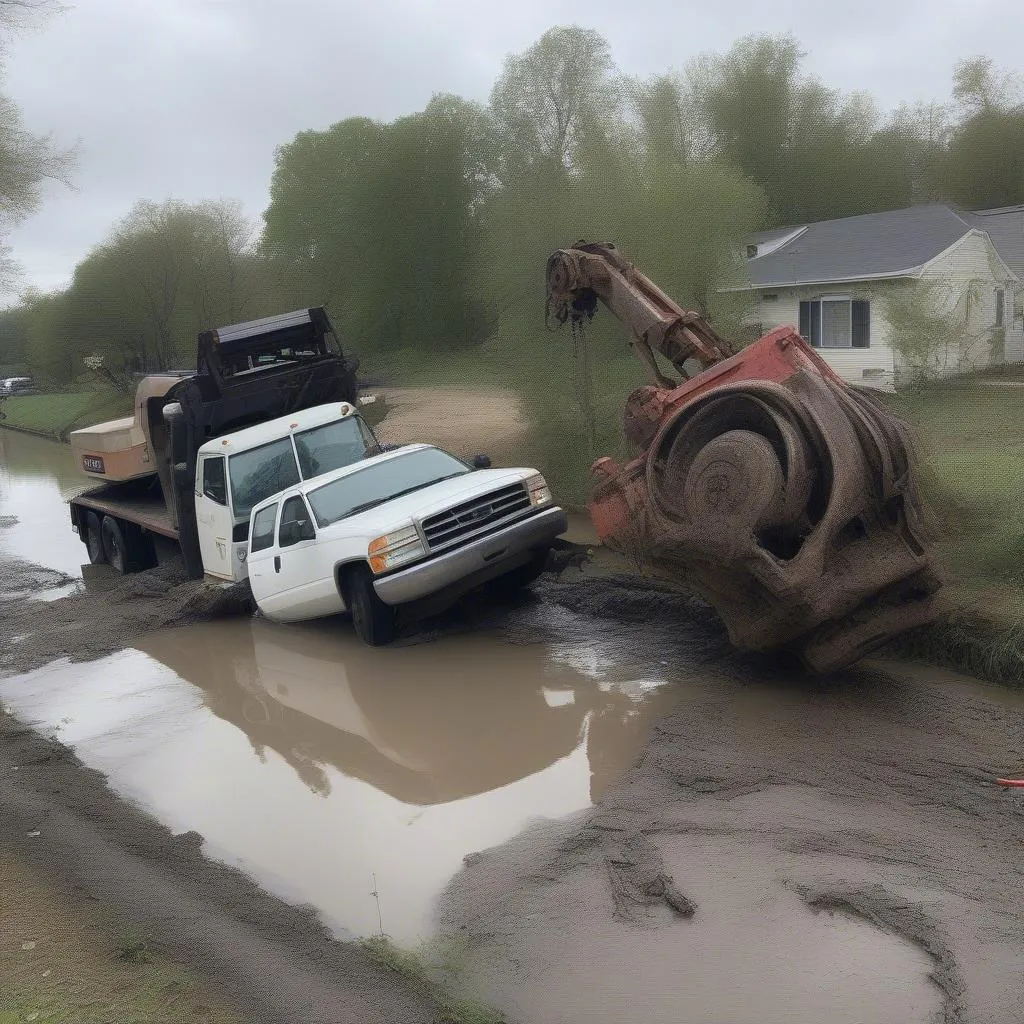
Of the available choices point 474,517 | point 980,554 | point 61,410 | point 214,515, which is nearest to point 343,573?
point 474,517

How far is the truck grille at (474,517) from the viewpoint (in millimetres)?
10047

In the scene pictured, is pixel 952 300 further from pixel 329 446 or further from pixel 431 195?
pixel 431 195

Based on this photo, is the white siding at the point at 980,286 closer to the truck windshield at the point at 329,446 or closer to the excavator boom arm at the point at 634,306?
the excavator boom arm at the point at 634,306

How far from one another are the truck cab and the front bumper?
2.84 meters

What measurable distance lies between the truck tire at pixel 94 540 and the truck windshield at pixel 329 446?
607 cm

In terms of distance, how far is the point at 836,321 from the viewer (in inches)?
1004

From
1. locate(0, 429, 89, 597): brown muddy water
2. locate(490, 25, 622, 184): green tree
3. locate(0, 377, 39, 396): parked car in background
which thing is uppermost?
locate(490, 25, 622, 184): green tree

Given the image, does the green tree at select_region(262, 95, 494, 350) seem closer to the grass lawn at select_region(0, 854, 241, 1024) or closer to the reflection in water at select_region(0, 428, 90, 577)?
the reflection in water at select_region(0, 428, 90, 577)

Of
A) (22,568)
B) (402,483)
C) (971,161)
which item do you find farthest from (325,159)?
(402,483)

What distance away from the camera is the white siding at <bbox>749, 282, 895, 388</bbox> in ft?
77.4

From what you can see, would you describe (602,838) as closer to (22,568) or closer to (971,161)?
(22,568)

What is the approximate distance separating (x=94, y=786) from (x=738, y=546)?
4.74 metres

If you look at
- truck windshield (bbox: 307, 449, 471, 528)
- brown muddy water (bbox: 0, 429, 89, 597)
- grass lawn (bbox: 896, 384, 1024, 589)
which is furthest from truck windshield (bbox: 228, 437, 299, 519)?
grass lawn (bbox: 896, 384, 1024, 589)

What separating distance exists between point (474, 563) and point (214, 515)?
4197mm
